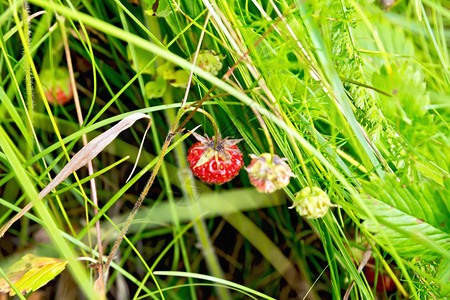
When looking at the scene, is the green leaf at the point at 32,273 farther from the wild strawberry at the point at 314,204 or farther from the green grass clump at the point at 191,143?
the wild strawberry at the point at 314,204

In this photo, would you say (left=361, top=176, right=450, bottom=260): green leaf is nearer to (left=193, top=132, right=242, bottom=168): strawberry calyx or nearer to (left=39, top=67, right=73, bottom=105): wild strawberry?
(left=193, top=132, right=242, bottom=168): strawberry calyx

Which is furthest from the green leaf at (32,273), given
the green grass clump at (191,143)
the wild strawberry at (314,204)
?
the wild strawberry at (314,204)

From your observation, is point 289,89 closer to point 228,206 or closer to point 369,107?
point 369,107

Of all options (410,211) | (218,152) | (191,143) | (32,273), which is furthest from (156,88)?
(410,211)

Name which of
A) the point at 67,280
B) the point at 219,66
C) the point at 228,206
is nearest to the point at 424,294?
the point at 228,206

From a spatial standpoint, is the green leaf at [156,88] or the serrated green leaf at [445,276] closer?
the serrated green leaf at [445,276]

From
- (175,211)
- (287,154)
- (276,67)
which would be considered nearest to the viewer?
(276,67)

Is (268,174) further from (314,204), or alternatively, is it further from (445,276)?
(445,276)
